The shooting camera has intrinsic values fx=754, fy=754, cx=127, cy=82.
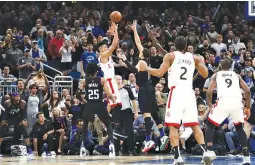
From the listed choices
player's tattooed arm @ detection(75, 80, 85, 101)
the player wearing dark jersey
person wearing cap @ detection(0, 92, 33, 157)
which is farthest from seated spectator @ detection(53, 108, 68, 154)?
the player wearing dark jersey

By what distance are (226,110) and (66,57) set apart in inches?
405

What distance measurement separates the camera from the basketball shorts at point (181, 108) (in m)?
13.2

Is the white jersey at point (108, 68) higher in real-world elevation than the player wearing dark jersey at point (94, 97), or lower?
higher

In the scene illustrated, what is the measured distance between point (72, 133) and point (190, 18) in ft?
28.6

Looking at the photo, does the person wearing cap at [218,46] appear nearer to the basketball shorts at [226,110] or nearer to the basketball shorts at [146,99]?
the basketball shorts at [146,99]

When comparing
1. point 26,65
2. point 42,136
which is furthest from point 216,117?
point 26,65

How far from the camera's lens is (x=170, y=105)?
1326 cm

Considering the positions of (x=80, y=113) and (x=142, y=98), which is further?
(x=80, y=113)

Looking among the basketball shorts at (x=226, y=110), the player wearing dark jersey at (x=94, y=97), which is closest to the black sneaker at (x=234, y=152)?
the player wearing dark jersey at (x=94, y=97)

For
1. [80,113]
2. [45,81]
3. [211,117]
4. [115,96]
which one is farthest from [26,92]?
[211,117]

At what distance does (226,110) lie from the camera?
14547 mm

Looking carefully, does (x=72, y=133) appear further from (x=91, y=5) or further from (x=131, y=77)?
(x=91, y=5)

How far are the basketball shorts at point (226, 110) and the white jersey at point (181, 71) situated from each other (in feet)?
4.68

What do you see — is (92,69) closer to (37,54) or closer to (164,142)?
(164,142)
